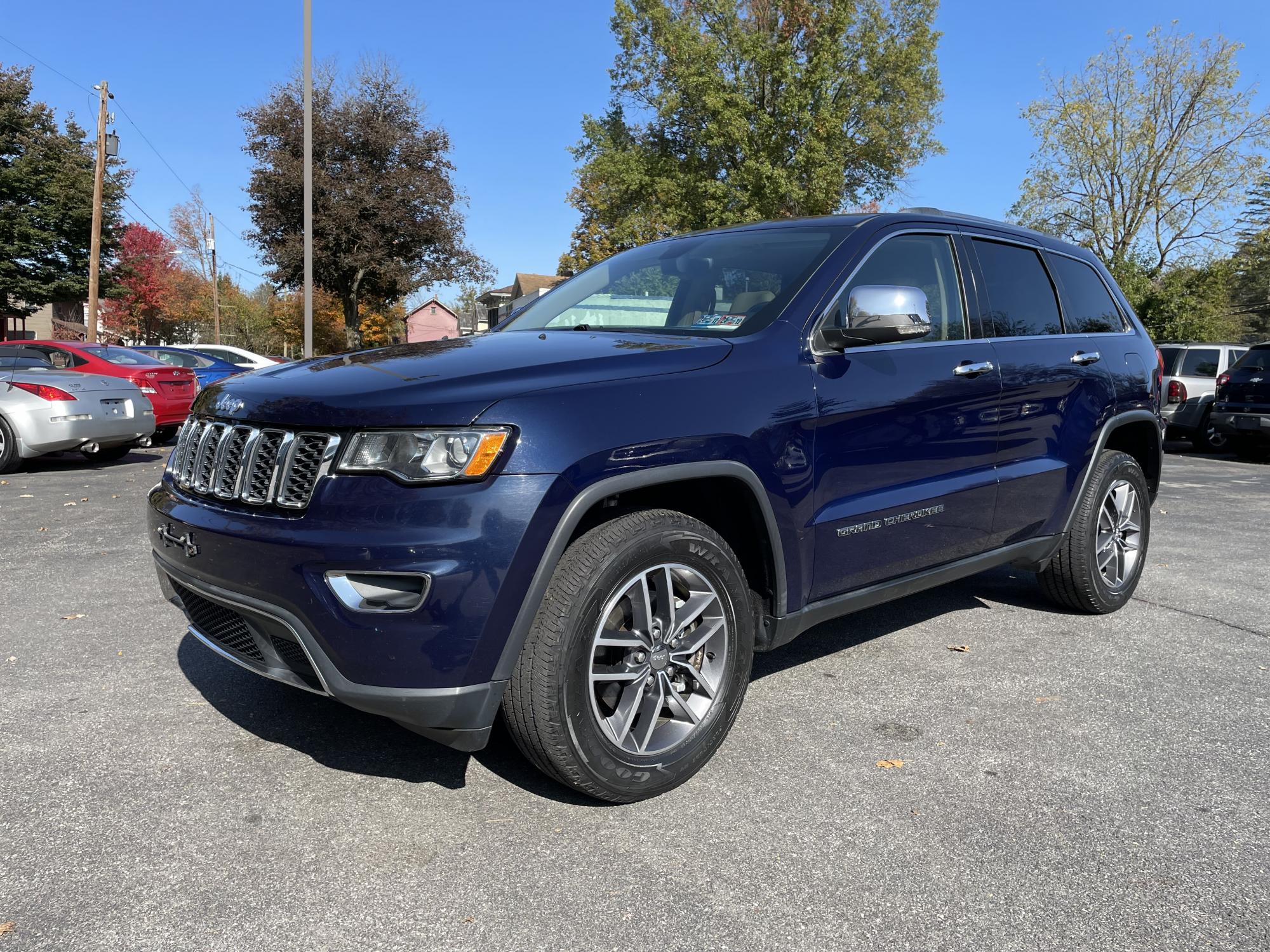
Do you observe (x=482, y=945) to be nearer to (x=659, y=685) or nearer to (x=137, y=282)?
(x=659, y=685)

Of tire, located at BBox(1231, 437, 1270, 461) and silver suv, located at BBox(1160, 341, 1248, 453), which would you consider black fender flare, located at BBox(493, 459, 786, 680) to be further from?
silver suv, located at BBox(1160, 341, 1248, 453)

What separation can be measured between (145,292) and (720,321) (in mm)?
64250

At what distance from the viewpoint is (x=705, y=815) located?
2.88 meters

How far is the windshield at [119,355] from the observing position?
42.2ft

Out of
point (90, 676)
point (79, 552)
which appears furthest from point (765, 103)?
point (90, 676)

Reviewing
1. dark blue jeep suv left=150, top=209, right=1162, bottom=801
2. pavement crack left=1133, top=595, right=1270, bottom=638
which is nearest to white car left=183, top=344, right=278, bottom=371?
dark blue jeep suv left=150, top=209, right=1162, bottom=801

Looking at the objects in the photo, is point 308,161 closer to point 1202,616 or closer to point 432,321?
point 1202,616

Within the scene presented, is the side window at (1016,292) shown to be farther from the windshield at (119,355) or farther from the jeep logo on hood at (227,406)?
the windshield at (119,355)

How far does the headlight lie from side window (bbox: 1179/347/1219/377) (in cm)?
1687

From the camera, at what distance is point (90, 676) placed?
396cm

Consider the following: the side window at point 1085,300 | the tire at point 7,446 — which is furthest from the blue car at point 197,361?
the side window at point 1085,300

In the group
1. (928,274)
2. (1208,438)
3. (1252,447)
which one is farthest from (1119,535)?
(1208,438)

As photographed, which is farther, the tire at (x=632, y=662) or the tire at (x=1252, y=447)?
the tire at (x=1252, y=447)

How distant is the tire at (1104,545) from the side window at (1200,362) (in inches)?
514
